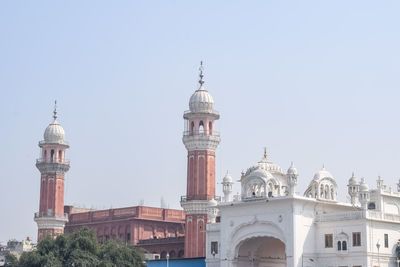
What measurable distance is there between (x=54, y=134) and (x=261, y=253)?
126 ft

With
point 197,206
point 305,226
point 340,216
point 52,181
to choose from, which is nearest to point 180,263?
point 197,206

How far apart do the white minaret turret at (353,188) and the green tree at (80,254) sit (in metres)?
18.4

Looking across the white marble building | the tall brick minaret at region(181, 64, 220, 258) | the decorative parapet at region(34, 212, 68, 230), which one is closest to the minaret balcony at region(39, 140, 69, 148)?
the decorative parapet at region(34, 212, 68, 230)

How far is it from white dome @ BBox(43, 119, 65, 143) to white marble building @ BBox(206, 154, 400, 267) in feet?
111

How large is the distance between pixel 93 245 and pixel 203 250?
13199 mm

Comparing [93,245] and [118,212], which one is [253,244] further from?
[118,212]

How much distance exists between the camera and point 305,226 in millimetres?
59969

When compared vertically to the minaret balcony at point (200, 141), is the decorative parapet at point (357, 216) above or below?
below

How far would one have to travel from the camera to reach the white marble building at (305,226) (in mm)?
57531

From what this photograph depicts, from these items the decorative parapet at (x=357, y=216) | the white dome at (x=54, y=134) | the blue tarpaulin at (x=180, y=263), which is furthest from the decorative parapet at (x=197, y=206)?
the white dome at (x=54, y=134)

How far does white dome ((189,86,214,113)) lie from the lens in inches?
3078

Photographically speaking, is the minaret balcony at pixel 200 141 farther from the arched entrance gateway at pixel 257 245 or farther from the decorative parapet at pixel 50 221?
the decorative parapet at pixel 50 221

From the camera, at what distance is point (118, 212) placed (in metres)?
99.4

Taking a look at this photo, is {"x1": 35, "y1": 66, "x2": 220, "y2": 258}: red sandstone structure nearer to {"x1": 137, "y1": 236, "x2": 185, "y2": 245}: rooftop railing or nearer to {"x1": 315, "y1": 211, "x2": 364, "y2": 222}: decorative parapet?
{"x1": 137, "y1": 236, "x2": 185, "y2": 245}: rooftop railing
